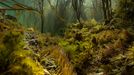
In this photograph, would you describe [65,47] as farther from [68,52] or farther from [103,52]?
[103,52]

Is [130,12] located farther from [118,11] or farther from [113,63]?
[113,63]

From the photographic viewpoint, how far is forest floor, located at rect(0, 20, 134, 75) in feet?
11.4

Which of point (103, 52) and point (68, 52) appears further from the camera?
point (68, 52)

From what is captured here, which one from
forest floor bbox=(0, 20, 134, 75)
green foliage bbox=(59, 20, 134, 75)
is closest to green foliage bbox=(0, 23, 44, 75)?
forest floor bbox=(0, 20, 134, 75)

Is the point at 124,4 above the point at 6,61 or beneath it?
above

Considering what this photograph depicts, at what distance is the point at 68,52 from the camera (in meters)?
9.98

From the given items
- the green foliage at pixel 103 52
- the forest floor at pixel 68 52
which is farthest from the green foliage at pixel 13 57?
the green foliage at pixel 103 52

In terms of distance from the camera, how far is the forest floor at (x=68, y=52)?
347cm

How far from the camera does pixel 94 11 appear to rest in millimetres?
28578

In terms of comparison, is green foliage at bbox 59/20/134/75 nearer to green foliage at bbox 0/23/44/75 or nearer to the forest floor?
the forest floor

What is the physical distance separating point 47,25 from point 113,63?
1882 centimetres

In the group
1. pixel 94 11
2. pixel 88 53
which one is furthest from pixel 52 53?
pixel 94 11

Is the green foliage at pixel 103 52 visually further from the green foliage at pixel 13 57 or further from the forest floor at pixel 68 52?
the green foliage at pixel 13 57

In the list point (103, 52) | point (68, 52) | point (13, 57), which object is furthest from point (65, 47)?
point (13, 57)
